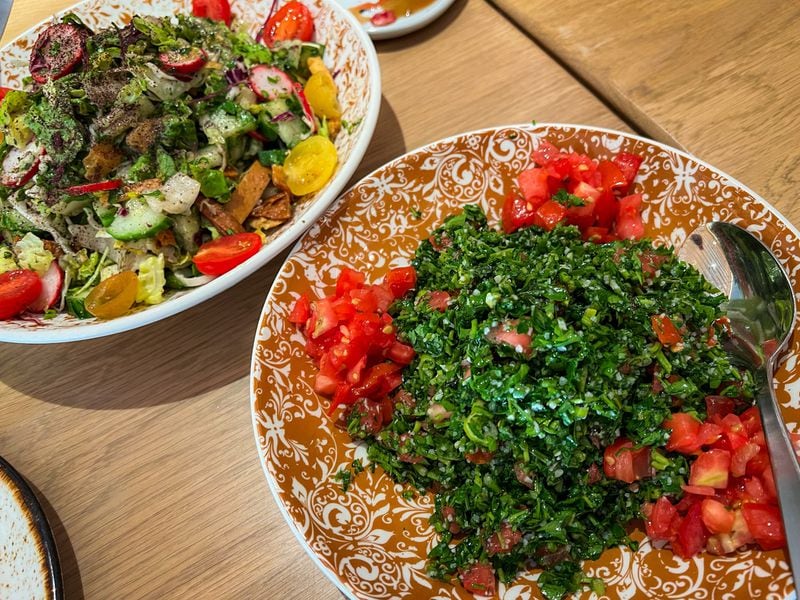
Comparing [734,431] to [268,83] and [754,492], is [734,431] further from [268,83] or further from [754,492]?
[268,83]

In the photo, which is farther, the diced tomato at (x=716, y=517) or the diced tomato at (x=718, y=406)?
the diced tomato at (x=718, y=406)

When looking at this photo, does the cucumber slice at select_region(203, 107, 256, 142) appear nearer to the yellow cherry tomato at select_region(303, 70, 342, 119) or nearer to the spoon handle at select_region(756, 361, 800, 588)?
the yellow cherry tomato at select_region(303, 70, 342, 119)

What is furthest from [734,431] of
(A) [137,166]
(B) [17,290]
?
(B) [17,290]

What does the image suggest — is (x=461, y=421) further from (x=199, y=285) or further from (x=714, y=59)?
(x=714, y=59)

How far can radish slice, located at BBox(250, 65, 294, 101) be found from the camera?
8.10 ft

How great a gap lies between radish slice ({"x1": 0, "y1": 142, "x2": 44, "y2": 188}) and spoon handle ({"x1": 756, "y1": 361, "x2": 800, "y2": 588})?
278cm

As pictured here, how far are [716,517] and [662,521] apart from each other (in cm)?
14

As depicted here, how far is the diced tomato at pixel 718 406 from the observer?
1699 millimetres

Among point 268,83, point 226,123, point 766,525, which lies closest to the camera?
point 766,525

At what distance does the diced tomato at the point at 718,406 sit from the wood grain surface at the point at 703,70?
0.96m

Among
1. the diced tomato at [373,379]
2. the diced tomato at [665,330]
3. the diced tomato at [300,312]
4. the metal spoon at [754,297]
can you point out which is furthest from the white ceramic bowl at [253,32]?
the metal spoon at [754,297]

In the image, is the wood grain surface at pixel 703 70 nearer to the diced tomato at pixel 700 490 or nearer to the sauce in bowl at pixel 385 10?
the sauce in bowl at pixel 385 10

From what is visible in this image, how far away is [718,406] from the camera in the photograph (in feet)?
5.59

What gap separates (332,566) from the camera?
157 centimetres
